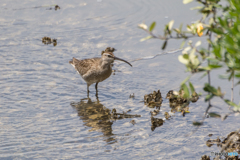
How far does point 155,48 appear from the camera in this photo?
10656 mm

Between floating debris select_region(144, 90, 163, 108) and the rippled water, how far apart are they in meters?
0.13

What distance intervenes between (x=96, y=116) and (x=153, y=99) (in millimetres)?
1313

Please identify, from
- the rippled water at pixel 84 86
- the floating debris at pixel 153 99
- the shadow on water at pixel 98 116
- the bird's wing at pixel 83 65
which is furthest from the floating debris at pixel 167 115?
the bird's wing at pixel 83 65

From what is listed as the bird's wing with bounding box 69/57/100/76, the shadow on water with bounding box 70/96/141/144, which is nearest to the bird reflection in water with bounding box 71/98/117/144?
the shadow on water with bounding box 70/96/141/144

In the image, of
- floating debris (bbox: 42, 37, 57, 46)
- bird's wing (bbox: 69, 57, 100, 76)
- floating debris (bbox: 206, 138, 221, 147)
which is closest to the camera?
floating debris (bbox: 206, 138, 221, 147)

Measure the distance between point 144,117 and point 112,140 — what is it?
1.10 metres

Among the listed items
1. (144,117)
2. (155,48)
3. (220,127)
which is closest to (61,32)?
(155,48)

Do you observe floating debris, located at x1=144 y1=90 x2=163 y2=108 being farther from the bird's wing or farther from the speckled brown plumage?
the bird's wing

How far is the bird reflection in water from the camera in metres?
7.04

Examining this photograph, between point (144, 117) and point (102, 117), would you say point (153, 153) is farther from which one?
point (102, 117)

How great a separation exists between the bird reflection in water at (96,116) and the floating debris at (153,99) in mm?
874

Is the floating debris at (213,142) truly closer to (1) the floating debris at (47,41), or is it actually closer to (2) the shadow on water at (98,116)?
(2) the shadow on water at (98,116)

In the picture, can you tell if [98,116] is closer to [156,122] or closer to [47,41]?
[156,122]

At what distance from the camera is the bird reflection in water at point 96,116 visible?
7043 millimetres
